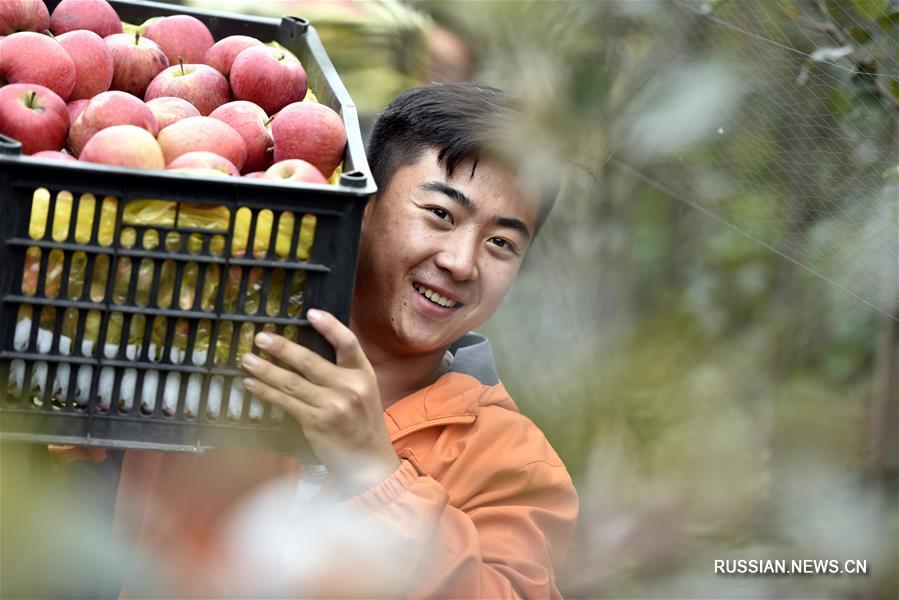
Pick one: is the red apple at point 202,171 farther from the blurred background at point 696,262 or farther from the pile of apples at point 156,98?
the blurred background at point 696,262

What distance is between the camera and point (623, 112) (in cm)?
71

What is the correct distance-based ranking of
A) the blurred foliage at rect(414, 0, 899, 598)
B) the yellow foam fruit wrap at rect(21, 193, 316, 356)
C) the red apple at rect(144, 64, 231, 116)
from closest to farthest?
the blurred foliage at rect(414, 0, 899, 598) → the yellow foam fruit wrap at rect(21, 193, 316, 356) → the red apple at rect(144, 64, 231, 116)

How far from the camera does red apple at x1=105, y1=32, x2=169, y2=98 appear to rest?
1.49 metres

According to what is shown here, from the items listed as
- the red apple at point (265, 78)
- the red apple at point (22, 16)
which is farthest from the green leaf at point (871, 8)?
the red apple at point (22, 16)

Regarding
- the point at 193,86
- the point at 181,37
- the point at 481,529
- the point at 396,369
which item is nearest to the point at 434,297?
the point at 396,369

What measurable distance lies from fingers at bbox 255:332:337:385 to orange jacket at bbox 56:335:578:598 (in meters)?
0.22

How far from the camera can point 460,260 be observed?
153cm

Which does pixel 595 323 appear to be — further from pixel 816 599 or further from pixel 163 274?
pixel 816 599

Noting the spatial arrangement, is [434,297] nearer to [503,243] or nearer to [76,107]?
[503,243]

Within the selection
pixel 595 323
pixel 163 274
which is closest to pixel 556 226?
pixel 595 323

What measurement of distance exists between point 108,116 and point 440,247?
0.52 metres

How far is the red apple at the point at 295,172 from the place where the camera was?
1.17m

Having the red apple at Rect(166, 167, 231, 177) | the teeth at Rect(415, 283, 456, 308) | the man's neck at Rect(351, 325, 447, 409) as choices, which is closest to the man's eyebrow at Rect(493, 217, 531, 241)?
the teeth at Rect(415, 283, 456, 308)

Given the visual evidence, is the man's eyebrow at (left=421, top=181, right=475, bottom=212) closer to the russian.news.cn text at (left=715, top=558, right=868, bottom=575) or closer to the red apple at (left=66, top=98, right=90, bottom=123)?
the red apple at (left=66, top=98, right=90, bottom=123)
